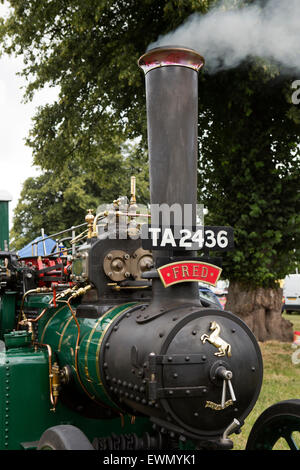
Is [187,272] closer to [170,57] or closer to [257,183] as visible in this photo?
[170,57]

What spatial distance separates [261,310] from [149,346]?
7068mm

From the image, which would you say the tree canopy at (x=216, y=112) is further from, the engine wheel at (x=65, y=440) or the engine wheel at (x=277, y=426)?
the engine wheel at (x=65, y=440)

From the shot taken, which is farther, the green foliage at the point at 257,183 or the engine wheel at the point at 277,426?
the green foliage at the point at 257,183

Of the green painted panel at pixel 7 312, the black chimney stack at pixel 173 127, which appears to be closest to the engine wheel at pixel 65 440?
the black chimney stack at pixel 173 127

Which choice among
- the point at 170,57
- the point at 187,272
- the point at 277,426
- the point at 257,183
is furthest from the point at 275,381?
the point at 170,57

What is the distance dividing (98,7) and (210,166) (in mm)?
3398

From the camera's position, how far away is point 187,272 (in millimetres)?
2539

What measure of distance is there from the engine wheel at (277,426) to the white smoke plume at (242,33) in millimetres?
3269

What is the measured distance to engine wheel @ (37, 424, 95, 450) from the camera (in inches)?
94.2

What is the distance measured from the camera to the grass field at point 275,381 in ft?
17.4

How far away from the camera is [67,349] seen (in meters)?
3.21

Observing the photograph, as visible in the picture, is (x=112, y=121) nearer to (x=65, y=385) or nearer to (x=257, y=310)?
(x=257, y=310)

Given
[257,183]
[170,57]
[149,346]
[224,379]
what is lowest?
[224,379]
